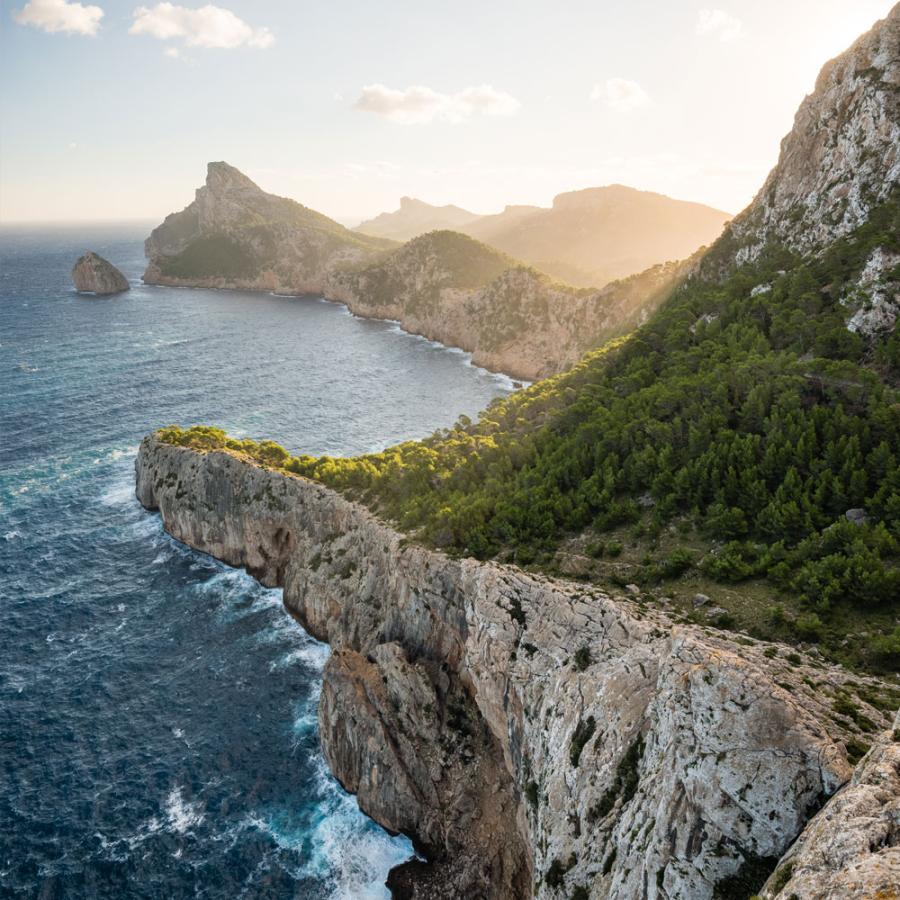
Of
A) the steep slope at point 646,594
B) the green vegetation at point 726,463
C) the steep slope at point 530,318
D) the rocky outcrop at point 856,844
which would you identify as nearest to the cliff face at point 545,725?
the steep slope at point 646,594

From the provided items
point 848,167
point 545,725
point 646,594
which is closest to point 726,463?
point 646,594

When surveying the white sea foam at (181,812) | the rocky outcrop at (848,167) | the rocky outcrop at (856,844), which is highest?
the rocky outcrop at (848,167)

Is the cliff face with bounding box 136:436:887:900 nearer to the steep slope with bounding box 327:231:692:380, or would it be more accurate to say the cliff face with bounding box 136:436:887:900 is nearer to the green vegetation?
the green vegetation

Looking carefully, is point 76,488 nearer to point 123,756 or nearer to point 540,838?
point 123,756

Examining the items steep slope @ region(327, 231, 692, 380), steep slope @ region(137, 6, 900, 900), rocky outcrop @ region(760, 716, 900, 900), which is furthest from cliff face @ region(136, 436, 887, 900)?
steep slope @ region(327, 231, 692, 380)

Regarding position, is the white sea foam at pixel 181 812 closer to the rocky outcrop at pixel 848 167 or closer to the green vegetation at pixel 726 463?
the green vegetation at pixel 726 463

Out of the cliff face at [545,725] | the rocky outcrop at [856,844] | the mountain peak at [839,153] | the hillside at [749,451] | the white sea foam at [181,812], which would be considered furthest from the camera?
the mountain peak at [839,153]
